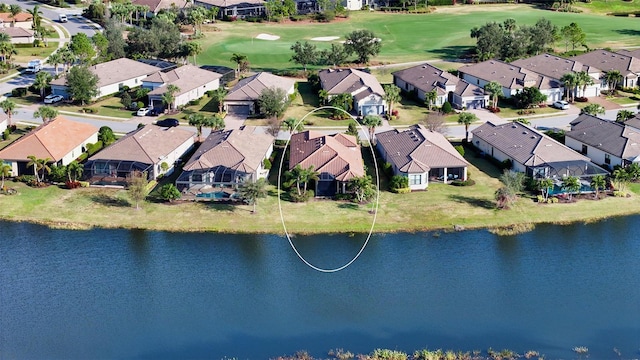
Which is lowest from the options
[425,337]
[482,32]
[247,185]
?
[425,337]

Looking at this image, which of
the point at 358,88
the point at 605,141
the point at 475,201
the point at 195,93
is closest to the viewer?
the point at 475,201

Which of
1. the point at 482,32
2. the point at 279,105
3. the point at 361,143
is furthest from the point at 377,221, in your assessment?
the point at 482,32

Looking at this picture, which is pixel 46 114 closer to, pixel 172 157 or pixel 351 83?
pixel 172 157

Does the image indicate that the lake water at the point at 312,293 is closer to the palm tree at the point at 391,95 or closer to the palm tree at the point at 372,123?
the palm tree at the point at 372,123

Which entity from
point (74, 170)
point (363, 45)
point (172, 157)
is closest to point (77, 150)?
point (74, 170)

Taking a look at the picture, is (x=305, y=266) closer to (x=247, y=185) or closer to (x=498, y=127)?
(x=247, y=185)

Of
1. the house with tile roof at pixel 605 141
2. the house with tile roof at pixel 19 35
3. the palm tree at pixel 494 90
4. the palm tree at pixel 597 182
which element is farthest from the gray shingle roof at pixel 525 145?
the house with tile roof at pixel 19 35
